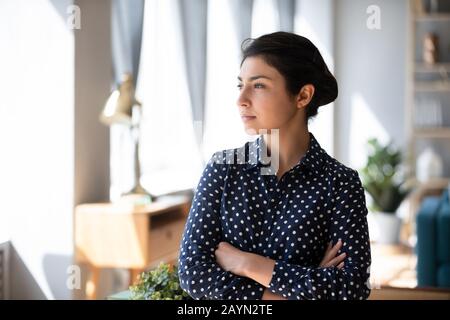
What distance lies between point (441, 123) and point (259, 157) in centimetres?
508

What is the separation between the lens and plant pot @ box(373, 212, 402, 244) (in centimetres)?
570

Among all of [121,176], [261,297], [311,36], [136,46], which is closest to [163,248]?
[121,176]

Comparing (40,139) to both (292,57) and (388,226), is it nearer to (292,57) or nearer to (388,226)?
(292,57)

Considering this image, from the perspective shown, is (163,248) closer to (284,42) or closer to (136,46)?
(136,46)

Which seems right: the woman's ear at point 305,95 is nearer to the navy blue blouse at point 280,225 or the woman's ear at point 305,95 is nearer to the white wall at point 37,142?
the navy blue blouse at point 280,225

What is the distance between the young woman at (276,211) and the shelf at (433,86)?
476cm

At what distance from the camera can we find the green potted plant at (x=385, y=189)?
571cm

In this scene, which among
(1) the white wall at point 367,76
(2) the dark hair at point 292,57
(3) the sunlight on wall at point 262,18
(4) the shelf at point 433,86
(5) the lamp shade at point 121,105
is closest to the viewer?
(2) the dark hair at point 292,57

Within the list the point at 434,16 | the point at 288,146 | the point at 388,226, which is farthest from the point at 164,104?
the point at 288,146

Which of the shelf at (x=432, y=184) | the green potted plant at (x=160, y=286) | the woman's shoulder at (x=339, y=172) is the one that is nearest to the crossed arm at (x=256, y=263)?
the woman's shoulder at (x=339, y=172)

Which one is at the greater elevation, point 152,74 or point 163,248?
point 152,74

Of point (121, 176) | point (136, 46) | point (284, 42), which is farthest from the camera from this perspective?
point (121, 176)

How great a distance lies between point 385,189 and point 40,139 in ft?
10.7

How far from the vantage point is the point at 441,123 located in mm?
6070
